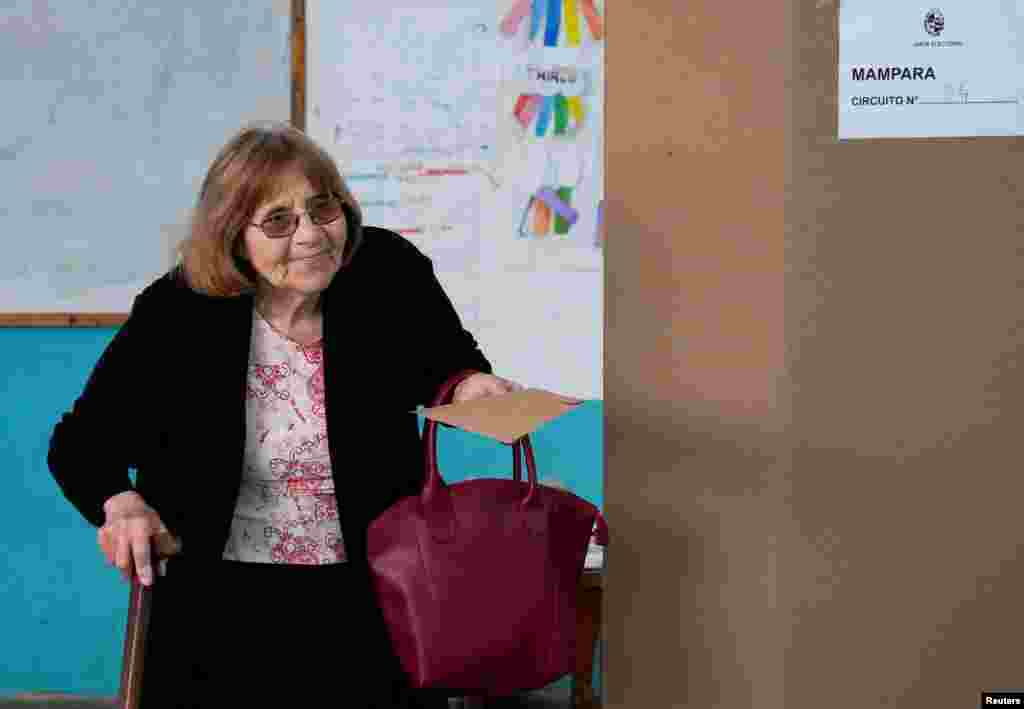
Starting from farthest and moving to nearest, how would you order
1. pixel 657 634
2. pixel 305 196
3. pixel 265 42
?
pixel 265 42 < pixel 305 196 < pixel 657 634

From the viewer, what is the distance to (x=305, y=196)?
1.45 m

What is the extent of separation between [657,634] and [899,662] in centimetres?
25

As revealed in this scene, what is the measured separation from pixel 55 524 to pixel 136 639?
1989 mm

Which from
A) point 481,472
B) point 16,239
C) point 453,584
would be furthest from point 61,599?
point 453,584

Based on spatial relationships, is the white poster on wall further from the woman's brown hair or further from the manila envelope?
the woman's brown hair

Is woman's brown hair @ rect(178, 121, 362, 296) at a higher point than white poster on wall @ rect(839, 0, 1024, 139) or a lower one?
lower

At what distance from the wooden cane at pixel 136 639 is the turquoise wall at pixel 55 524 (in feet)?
5.81

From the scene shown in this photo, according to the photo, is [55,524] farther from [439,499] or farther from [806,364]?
[806,364]

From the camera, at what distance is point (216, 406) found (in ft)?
4.74

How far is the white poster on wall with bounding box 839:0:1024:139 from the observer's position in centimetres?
116

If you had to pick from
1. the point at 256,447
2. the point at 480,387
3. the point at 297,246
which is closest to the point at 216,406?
the point at 256,447

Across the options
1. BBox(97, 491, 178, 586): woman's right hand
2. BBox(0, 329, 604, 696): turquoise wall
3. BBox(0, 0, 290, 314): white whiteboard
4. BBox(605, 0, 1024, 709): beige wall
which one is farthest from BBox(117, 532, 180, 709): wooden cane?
BBox(0, 0, 290, 314): white whiteboard

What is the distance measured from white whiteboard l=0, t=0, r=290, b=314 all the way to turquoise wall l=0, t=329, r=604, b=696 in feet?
0.53

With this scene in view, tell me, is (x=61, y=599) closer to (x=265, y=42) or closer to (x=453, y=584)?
(x=265, y=42)
